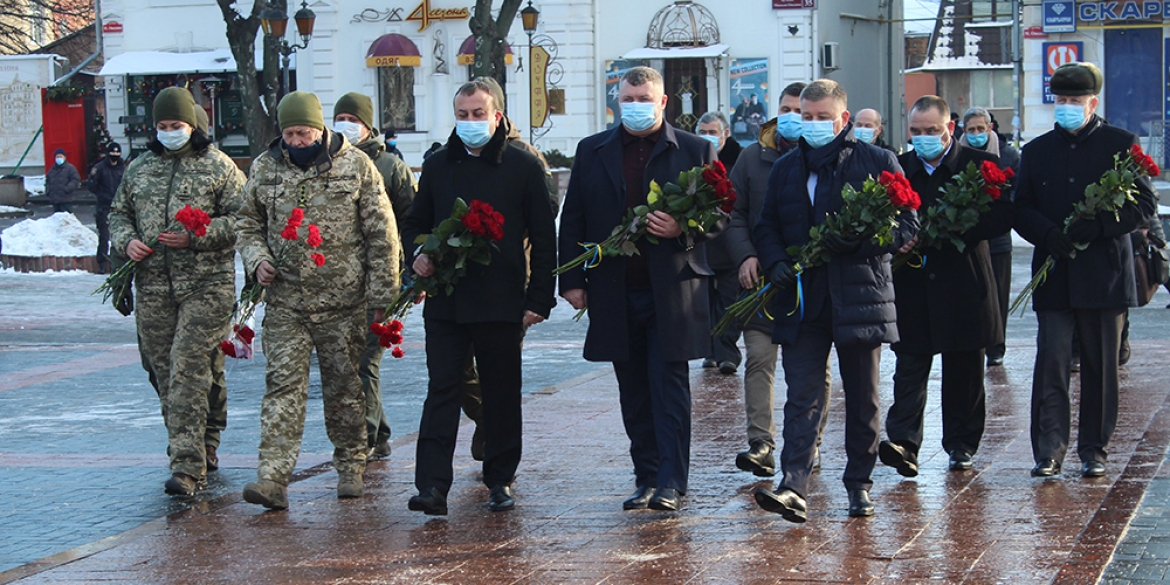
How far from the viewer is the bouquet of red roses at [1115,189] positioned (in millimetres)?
6859

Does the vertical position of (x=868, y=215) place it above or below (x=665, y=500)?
above

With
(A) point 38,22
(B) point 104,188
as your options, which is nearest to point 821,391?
(B) point 104,188

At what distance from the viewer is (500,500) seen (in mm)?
6828

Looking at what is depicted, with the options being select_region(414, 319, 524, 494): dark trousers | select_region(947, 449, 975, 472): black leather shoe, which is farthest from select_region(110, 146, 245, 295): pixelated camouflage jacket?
select_region(947, 449, 975, 472): black leather shoe

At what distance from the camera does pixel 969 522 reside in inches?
246

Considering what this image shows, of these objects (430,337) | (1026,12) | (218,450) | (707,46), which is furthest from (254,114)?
(430,337)

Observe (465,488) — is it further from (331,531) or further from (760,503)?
(760,503)

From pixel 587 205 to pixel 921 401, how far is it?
1954mm

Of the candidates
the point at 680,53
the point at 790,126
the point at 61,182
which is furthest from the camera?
the point at 680,53

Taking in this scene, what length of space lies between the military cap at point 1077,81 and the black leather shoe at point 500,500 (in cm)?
313

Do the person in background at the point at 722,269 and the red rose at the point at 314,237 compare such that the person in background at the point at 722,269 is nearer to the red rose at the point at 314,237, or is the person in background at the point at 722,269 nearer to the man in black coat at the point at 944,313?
the man in black coat at the point at 944,313

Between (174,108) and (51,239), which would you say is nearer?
(174,108)

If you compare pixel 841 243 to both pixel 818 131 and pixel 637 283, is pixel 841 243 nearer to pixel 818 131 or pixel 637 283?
pixel 818 131

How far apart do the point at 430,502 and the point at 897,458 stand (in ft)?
7.18
